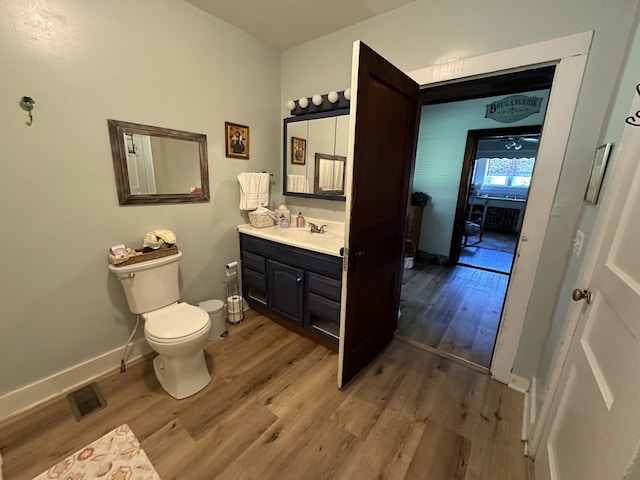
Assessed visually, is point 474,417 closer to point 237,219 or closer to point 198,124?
point 237,219

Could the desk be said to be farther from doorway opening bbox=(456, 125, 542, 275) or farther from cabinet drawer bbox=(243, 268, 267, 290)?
cabinet drawer bbox=(243, 268, 267, 290)

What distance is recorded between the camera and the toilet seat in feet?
4.99

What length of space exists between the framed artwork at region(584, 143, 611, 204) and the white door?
10.3 inches

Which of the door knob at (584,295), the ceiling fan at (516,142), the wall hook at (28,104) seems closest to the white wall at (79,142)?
the wall hook at (28,104)

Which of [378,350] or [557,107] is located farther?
[378,350]

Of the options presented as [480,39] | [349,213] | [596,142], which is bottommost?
[349,213]

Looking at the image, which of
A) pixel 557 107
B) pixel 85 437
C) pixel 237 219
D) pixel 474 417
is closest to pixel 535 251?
pixel 557 107

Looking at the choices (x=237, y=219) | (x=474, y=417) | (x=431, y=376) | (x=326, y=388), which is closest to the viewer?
(x=474, y=417)

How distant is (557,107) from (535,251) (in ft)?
2.62

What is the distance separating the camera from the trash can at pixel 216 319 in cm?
212

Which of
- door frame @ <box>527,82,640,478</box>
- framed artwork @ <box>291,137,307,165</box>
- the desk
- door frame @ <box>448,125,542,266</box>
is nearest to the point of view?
door frame @ <box>527,82,640,478</box>

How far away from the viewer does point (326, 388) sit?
1720 millimetres

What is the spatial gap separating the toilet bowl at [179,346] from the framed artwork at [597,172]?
217cm

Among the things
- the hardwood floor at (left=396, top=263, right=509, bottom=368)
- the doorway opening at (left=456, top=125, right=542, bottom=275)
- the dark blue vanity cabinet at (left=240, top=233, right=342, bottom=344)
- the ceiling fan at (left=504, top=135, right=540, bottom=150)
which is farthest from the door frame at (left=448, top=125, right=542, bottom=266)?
the ceiling fan at (left=504, top=135, right=540, bottom=150)
